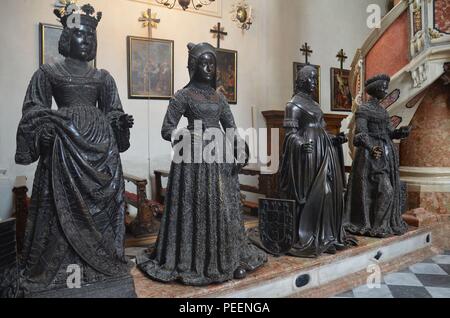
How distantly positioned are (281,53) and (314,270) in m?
5.97

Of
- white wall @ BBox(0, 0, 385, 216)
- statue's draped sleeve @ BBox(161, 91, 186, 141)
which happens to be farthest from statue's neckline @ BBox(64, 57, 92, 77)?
white wall @ BBox(0, 0, 385, 216)

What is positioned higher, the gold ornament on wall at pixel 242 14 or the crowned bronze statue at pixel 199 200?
the gold ornament on wall at pixel 242 14

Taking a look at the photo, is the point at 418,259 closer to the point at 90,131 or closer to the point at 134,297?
the point at 134,297

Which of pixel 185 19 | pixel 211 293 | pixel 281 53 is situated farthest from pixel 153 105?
pixel 211 293

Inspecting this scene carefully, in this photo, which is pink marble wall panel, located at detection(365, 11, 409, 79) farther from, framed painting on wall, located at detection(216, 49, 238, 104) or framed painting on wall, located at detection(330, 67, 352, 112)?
framed painting on wall, located at detection(330, 67, 352, 112)

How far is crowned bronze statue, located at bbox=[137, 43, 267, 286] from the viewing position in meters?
2.80

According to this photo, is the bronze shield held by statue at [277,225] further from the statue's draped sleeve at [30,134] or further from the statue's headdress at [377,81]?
the statue's draped sleeve at [30,134]

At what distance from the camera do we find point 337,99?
9.27 metres

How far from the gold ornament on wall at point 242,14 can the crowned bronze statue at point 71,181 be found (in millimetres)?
5418

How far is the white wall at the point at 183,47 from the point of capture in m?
5.65

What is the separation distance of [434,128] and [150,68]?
4.73m

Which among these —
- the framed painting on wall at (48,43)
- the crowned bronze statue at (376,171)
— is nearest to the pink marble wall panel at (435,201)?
the crowned bronze statue at (376,171)

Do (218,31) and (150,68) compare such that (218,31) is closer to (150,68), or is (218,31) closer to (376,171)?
(150,68)

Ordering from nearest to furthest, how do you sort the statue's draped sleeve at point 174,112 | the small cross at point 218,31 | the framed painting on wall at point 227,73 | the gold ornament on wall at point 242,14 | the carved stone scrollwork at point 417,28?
A: the statue's draped sleeve at point 174,112
the carved stone scrollwork at point 417,28
the small cross at point 218,31
the framed painting on wall at point 227,73
the gold ornament on wall at point 242,14
